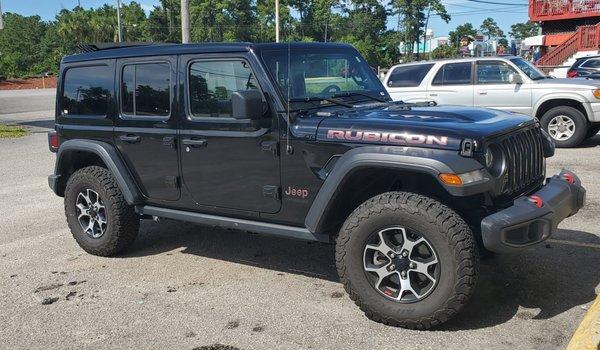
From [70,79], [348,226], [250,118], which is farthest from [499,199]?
[70,79]

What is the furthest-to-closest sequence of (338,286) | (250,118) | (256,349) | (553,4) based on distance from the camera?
(553,4) → (338,286) → (250,118) → (256,349)

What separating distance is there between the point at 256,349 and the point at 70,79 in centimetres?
349

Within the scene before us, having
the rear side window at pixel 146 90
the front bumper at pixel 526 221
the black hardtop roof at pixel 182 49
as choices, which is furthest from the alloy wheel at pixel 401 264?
the rear side window at pixel 146 90

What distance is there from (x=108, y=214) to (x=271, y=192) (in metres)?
1.86

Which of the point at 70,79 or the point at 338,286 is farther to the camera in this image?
the point at 70,79

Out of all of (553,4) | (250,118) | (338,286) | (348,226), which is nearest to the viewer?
(348,226)

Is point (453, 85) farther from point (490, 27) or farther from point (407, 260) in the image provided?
point (490, 27)

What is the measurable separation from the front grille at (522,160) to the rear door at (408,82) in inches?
285

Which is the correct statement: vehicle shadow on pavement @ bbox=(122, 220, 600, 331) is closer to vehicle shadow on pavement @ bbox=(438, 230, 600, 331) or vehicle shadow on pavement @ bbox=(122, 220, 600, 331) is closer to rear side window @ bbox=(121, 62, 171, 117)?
vehicle shadow on pavement @ bbox=(438, 230, 600, 331)

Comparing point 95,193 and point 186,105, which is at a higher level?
point 186,105

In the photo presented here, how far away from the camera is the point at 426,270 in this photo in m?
3.72

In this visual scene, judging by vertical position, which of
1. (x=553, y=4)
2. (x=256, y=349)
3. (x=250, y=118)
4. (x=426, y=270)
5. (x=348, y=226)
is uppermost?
(x=553, y=4)

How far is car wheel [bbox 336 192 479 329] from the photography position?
3594 mm

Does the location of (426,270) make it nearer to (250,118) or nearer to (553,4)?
(250,118)
